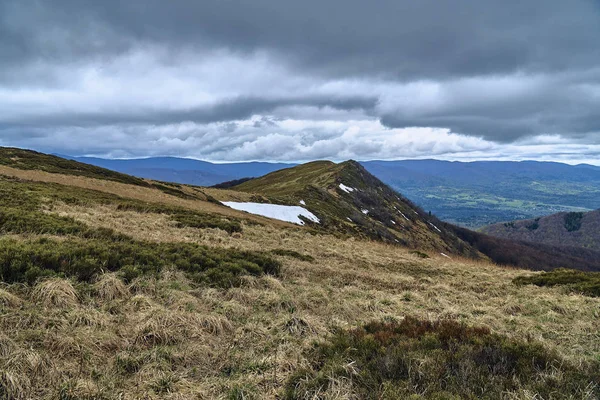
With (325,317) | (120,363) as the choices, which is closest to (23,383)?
(120,363)

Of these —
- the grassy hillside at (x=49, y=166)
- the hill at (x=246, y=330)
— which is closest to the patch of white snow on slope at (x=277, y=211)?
the grassy hillside at (x=49, y=166)

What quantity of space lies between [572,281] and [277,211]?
42.0 meters

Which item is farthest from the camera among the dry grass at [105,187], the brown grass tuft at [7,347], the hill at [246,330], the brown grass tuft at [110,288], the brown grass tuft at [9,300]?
the dry grass at [105,187]

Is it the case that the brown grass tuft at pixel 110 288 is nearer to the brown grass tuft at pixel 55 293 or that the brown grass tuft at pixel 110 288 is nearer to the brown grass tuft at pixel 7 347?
the brown grass tuft at pixel 55 293

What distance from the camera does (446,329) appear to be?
8.34 m

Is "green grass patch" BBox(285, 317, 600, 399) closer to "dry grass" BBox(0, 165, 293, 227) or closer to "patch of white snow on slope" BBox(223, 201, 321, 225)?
"dry grass" BBox(0, 165, 293, 227)

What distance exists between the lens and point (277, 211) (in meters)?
56.3

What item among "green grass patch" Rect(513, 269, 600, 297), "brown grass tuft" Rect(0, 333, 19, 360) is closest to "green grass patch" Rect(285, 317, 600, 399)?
"brown grass tuft" Rect(0, 333, 19, 360)

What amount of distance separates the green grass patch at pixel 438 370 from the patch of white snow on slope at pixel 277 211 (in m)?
45.3

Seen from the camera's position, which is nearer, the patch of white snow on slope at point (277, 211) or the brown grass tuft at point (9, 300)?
the brown grass tuft at point (9, 300)

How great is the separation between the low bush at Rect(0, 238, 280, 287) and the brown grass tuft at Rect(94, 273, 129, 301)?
27.3 inches

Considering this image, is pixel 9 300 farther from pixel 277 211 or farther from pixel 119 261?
pixel 277 211

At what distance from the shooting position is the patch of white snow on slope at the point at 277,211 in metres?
54.2

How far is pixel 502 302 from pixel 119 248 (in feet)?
51.2
